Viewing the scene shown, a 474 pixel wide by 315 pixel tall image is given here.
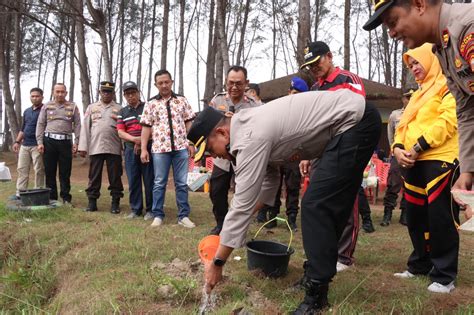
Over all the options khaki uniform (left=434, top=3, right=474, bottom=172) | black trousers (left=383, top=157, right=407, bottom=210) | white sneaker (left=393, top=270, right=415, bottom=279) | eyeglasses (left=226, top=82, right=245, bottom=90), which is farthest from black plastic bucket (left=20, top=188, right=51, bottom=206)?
khaki uniform (left=434, top=3, right=474, bottom=172)

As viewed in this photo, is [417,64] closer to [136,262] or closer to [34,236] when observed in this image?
[136,262]

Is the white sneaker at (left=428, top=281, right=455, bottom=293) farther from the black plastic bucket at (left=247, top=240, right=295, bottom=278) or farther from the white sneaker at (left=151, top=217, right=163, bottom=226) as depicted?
the white sneaker at (left=151, top=217, right=163, bottom=226)

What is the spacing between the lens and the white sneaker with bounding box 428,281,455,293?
2.82 m

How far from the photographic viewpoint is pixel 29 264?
4086 millimetres

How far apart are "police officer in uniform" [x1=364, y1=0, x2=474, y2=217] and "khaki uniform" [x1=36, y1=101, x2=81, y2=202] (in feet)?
18.2

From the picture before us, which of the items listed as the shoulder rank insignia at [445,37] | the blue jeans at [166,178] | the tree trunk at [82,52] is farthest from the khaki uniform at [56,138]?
the tree trunk at [82,52]

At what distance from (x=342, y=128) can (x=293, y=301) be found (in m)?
1.13

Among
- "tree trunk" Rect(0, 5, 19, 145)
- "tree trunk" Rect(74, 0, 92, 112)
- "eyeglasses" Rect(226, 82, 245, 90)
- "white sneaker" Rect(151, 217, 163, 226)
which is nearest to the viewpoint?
"eyeglasses" Rect(226, 82, 245, 90)

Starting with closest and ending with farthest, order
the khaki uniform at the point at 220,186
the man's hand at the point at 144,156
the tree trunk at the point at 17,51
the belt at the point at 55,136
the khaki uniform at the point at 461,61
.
Answer: 1. the khaki uniform at the point at 461,61
2. the khaki uniform at the point at 220,186
3. the man's hand at the point at 144,156
4. the belt at the point at 55,136
5. the tree trunk at the point at 17,51

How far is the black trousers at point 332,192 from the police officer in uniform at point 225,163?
199 centimetres

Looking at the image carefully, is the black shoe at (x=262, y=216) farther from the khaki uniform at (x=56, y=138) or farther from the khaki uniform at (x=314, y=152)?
the khaki uniform at (x=56, y=138)

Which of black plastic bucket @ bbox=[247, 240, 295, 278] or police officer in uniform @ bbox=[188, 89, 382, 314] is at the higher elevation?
police officer in uniform @ bbox=[188, 89, 382, 314]

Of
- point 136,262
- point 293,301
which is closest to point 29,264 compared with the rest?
point 136,262

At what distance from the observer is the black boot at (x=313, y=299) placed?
2354 millimetres
